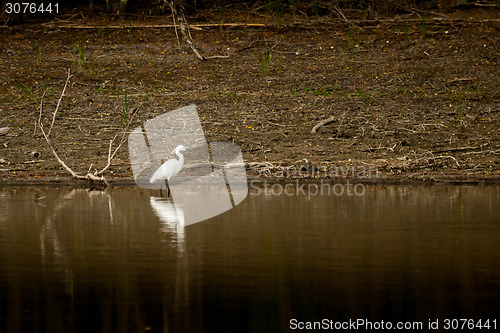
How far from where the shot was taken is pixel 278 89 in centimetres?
2083

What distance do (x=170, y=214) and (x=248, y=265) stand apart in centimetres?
390

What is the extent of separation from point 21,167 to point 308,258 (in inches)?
363

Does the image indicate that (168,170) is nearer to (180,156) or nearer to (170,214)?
(180,156)

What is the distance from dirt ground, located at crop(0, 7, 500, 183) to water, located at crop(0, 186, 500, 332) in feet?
12.0

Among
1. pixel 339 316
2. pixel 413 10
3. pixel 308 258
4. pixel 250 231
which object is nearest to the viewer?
pixel 339 316

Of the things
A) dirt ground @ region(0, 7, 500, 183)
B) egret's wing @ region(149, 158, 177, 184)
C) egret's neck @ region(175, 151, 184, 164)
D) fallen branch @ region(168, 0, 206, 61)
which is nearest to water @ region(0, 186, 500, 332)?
egret's wing @ region(149, 158, 177, 184)

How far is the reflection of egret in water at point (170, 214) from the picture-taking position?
11.0 metres

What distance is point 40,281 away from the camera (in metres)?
7.99

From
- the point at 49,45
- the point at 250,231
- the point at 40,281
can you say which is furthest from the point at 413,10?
the point at 40,281

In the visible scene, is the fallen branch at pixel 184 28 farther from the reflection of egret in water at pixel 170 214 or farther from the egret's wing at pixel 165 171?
the reflection of egret in water at pixel 170 214

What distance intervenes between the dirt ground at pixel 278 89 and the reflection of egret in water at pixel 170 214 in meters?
2.66

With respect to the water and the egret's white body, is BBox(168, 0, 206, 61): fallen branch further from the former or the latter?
the water

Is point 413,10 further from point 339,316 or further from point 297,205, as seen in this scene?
point 339,316

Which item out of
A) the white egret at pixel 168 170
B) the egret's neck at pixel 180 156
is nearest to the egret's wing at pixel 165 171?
the white egret at pixel 168 170
